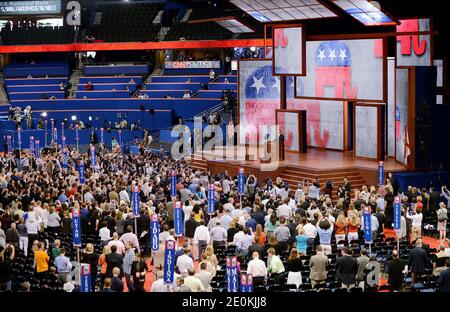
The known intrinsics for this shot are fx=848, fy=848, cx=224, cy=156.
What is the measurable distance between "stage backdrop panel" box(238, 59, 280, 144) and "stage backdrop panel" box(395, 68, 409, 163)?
7145 mm

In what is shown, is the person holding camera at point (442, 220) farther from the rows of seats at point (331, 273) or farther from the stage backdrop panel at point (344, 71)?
the stage backdrop panel at point (344, 71)

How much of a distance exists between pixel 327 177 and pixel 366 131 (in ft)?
11.1

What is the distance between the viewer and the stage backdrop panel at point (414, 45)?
2998cm

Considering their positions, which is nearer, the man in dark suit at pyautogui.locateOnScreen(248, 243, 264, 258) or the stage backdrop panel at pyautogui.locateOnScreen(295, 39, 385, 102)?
the man in dark suit at pyautogui.locateOnScreen(248, 243, 264, 258)

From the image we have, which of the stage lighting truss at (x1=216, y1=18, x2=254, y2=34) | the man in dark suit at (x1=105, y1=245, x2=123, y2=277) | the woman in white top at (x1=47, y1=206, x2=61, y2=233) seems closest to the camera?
the man in dark suit at (x1=105, y1=245, x2=123, y2=277)

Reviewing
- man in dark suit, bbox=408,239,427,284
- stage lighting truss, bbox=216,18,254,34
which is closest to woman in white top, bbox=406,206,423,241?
man in dark suit, bbox=408,239,427,284

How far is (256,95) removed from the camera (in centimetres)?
3922

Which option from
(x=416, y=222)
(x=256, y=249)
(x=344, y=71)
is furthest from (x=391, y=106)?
(x=256, y=249)

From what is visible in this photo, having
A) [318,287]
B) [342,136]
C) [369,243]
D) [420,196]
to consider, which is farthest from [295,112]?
→ [318,287]

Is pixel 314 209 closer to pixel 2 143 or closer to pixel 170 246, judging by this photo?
pixel 170 246

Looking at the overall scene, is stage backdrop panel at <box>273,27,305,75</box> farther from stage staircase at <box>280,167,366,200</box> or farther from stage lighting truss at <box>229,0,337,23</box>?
stage staircase at <box>280,167,366,200</box>

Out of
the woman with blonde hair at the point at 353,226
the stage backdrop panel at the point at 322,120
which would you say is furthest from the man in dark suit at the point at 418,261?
the stage backdrop panel at the point at 322,120

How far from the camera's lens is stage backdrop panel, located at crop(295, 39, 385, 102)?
3272cm

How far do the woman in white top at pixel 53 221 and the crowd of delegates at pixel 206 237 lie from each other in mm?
25
